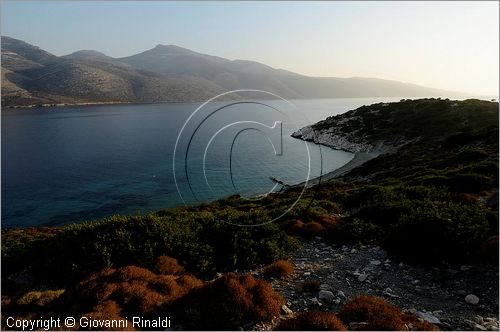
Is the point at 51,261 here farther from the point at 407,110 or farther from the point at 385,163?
the point at 407,110

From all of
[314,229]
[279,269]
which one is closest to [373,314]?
[279,269]

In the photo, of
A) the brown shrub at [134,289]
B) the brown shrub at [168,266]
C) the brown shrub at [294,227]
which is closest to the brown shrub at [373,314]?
the brown shrub at [134,289]

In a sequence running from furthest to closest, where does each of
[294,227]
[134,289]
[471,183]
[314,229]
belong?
[471,183] → [294,227] → [314,229] → [134,289]

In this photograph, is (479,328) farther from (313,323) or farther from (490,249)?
(313,323)

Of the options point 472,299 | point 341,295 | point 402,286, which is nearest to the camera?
point 472,299

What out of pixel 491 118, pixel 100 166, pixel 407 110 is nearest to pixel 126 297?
pixel 100 166

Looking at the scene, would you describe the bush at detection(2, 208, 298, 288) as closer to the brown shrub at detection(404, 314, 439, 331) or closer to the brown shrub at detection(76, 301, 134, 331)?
the brown shrub at detection(76, 301, 134, 331)
